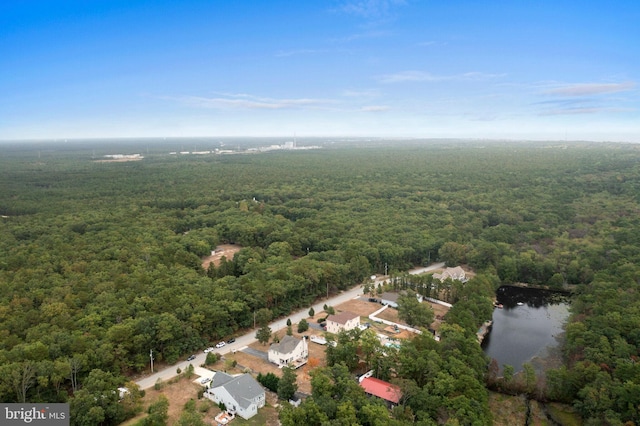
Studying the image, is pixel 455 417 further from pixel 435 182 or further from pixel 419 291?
pixel 435 182

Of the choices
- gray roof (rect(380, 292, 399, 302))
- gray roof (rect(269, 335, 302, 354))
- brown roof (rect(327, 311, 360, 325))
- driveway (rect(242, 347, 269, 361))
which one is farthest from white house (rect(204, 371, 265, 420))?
gray roof (rect(380, 292, 399, 302))

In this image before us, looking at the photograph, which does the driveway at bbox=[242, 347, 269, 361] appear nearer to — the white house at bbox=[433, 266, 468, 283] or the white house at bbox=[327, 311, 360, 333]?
the white house at bbox=[327, 311, 360, 333]

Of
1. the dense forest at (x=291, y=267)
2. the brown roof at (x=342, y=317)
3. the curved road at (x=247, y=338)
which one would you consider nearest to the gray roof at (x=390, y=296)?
the curved road at (x=247, y=338)

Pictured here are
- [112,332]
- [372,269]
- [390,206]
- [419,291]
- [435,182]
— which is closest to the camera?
[112,332]

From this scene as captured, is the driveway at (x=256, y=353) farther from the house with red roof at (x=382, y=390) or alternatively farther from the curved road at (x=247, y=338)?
the house with red roof at (x=382, y=390)

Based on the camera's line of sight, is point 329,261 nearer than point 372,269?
Yes

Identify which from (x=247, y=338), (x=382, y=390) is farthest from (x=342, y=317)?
(x=382, y=390)

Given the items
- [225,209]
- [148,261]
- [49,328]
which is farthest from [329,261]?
[225,209]
